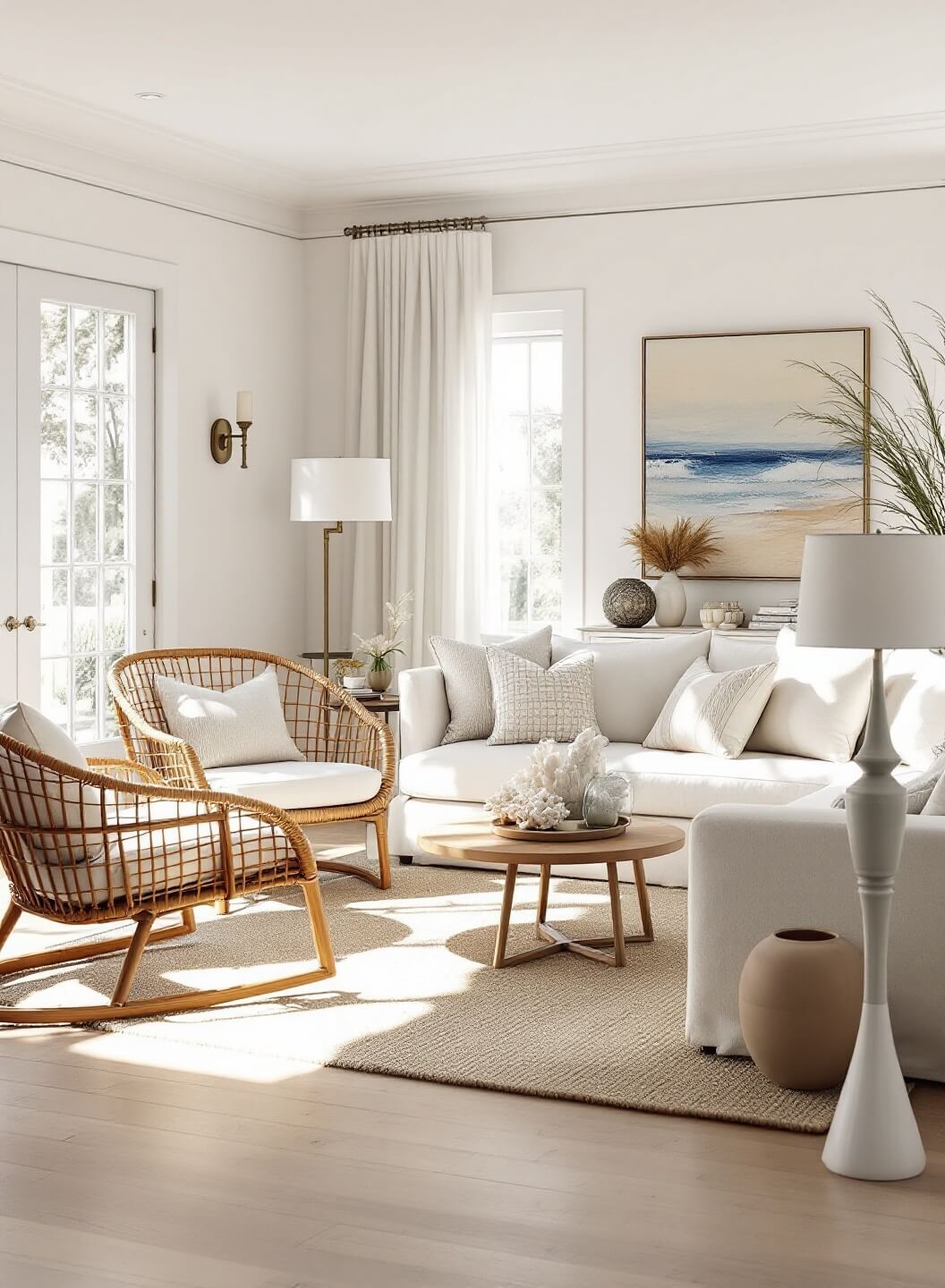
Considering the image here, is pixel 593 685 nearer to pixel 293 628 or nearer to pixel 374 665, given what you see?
pixel 374 665

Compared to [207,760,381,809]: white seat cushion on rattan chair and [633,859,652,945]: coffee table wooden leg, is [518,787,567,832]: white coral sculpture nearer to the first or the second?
[633,859,652,945]: coffee table wooden leg

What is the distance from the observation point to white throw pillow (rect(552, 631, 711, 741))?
6113mm

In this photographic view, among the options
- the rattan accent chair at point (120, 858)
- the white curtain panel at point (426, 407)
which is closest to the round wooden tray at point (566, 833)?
the rattan accent chair at point (120, 858)

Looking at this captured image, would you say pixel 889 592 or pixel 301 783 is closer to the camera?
pixel 889 592

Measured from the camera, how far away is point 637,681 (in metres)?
6.13

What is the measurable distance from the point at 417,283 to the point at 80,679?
2.56m

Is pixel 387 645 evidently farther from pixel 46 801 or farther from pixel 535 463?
pixel 46 801

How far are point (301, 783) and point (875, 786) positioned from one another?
9.03 ft

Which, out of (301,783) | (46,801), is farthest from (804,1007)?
(301,783)

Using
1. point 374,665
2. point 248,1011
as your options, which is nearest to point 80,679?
point 374,665

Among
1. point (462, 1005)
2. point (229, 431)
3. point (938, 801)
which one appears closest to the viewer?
point (938, 801)

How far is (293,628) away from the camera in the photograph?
25.9 feet

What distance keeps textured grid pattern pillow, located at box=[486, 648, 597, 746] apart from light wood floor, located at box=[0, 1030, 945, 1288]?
8.24ft

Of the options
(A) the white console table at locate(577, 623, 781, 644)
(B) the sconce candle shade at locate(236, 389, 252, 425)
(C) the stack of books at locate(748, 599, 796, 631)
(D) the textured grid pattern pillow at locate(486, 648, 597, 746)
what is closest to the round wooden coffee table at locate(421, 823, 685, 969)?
(D) the textured grid pattern pillow at locate(486, 648, 597, 746)
